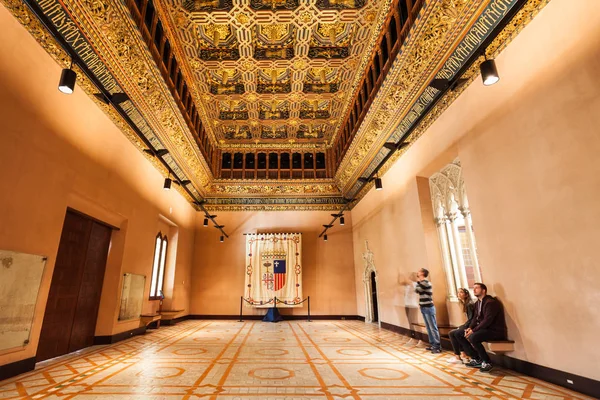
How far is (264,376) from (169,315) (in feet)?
19.2

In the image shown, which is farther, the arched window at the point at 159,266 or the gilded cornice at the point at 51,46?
the arched window at the point at 159,266

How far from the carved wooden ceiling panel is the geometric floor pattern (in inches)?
232

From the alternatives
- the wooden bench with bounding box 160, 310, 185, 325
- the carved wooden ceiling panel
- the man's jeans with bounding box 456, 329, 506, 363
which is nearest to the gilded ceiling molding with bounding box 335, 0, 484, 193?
the carved wooden ceiling panel

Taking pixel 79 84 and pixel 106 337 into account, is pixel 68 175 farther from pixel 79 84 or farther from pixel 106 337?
pixel 106 337

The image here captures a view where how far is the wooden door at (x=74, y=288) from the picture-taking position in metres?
4.44

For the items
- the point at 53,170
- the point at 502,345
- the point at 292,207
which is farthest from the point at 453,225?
the point at 53,170

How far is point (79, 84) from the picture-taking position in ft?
14.9

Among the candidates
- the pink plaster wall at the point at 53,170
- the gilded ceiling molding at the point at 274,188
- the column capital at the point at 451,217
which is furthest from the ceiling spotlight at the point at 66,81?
the gilded ceiling molding at the point at 274,188

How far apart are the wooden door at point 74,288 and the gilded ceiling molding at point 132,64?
7.78ft

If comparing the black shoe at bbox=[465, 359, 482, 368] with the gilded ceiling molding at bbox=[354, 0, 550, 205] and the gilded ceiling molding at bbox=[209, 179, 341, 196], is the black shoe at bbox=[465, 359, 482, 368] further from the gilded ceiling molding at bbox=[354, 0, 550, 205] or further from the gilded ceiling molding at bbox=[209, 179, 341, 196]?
the gilded ceiling molding at bbox=[209, 179, 341, 196]

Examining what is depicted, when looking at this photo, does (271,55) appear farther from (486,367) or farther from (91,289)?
(486,367)

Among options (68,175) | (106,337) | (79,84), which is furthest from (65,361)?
(79,84)

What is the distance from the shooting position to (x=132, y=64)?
5.01 metres

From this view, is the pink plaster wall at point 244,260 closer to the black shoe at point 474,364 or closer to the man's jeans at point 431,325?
the man's jeans at point 431,325
